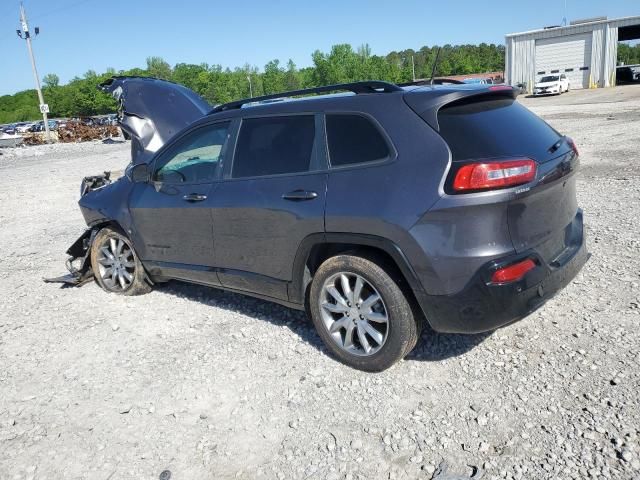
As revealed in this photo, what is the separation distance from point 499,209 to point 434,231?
1.22ft

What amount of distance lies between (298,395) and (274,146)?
176 centimetres

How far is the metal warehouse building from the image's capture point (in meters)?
45.1

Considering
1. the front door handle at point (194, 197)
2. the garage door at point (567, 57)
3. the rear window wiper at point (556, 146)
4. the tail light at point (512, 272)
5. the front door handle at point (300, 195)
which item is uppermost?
the garage door at point (567, 57)

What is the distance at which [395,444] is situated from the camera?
9.53ft

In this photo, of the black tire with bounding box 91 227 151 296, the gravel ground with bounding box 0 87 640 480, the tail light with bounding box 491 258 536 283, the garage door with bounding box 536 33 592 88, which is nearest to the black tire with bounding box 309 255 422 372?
the gravel ground with bounding box 0 87 640 480

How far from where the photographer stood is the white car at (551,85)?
138ft

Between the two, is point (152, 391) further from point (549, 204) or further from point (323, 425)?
point (549, 204)

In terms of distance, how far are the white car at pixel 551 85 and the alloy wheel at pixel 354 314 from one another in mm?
43990

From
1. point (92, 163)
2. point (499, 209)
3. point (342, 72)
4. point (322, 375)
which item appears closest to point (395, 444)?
point (322, 375)

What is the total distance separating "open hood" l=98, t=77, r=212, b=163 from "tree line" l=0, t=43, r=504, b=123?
71.2 metres

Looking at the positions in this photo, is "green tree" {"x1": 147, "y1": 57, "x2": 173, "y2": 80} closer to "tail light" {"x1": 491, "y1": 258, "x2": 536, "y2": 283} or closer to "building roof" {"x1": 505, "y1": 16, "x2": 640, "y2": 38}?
"building roof" {"x1": 505, "y1": 16, "x2": 640, "y2": 38}

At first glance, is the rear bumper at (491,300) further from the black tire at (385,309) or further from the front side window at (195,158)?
the front side window at (195,158)


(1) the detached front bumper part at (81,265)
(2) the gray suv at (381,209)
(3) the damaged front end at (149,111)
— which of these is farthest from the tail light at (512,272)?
(3) the damaged front end at (149,111)

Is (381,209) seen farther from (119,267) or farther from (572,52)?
(572,52)
